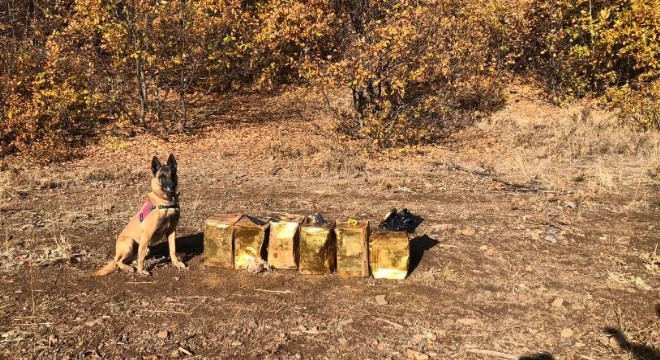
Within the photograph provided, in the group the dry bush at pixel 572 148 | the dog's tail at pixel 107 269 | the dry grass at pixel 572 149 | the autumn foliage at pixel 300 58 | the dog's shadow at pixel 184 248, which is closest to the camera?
the dog's tail at pixel 107 269

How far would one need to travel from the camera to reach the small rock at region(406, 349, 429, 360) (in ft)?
15.0

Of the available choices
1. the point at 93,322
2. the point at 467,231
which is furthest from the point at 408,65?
the point at 93,322

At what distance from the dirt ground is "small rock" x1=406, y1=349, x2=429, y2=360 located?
0.10 feet

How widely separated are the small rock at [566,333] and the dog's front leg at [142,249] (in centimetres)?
479

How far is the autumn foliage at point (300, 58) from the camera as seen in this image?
45.5 ft

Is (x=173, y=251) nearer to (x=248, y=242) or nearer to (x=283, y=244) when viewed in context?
(x=248, y=242)

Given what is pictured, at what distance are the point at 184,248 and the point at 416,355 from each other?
391 cm

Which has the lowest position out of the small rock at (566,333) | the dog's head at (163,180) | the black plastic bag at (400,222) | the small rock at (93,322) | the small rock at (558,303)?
the small rock at (566,333)

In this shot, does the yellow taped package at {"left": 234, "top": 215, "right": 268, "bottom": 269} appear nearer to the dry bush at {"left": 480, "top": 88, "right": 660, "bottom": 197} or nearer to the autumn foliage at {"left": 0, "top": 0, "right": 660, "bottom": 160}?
the dry bush at {"left": 480, "top": 88, "right": 660, "bottom": 197}

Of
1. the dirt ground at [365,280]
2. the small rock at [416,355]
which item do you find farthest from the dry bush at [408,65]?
the small rock at [416,355]

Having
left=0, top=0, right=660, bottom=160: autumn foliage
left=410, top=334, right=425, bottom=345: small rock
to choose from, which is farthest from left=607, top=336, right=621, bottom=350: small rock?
left=0, top=0, right=660, bottom=160: autumn foliage

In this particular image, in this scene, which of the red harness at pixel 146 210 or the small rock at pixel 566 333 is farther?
the red harness at pixel 146 210

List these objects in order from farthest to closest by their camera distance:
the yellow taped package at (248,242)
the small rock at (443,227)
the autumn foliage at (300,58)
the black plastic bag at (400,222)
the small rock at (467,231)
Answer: the autumn foliage at (300,58)
the small rock at (443,227)
the black plastic bag at (400,222)
the small rock at (467,231)
the yellow taped package at (248,242)

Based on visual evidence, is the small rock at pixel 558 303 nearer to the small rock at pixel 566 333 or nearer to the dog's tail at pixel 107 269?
the small rock at pixel 566 333
